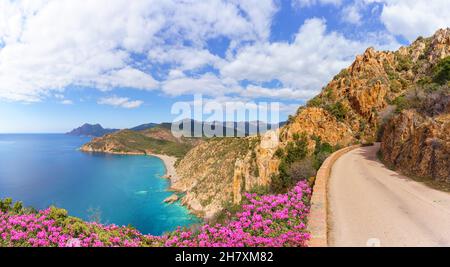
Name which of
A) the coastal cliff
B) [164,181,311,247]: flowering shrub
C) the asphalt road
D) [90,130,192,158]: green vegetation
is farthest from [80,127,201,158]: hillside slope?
[164,181,311,247]: flowering shrub

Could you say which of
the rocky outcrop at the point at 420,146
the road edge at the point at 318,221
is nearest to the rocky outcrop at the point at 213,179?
the rocky outcrop at the point at 420,146

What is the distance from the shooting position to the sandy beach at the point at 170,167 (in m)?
94.7

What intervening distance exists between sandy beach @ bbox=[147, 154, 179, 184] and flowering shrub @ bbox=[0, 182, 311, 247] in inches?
3343

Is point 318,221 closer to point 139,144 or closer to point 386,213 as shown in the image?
point 386,213

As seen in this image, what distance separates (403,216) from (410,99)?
38.8 ft

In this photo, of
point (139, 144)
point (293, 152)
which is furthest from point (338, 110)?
point (139, 144)

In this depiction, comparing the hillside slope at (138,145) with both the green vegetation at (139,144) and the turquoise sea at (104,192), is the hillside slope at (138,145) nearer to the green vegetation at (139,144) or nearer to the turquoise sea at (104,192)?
the green vegetation at (139,144)

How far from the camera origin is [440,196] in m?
7.68

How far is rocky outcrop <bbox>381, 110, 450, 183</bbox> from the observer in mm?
9312

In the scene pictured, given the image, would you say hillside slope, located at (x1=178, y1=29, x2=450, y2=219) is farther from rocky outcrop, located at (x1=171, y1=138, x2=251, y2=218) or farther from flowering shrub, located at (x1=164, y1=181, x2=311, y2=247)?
rocky outcrop, located at (x1=171, y1=138, x2=251, y2=218)

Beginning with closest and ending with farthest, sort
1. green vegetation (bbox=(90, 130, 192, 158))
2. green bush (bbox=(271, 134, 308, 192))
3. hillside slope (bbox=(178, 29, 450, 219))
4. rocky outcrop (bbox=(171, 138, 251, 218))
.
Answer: green bush (bbox=(271, 134, 308, 192)) < hillside slope (bbox=(178, 29, 450, 219)) < rocky outcrop (bbox=(171, 138, 251, 218)) < green vegetation (bbox=(90, 130, 192, 158))

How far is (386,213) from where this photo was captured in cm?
638

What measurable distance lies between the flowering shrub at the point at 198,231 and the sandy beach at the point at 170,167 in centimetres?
8491
